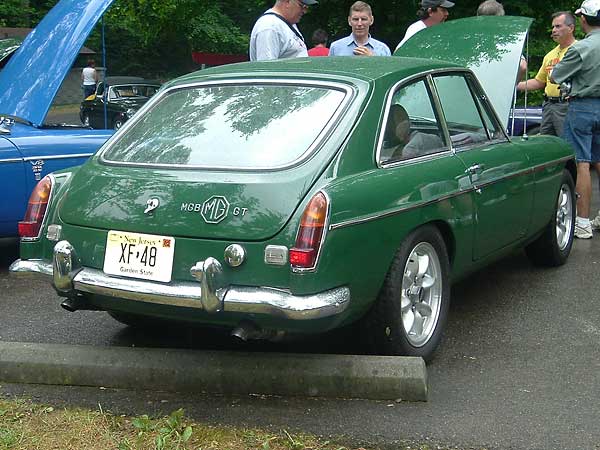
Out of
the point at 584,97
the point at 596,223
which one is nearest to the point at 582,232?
the point at 596,223

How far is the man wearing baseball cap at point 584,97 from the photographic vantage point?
693 centimetres

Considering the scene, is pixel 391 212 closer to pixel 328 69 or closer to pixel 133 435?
pixel 328 69

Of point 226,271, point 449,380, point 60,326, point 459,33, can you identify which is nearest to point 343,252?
point 226,271

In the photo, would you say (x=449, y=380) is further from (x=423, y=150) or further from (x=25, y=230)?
(x=25, y=230)

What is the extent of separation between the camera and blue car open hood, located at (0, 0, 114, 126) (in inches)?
251

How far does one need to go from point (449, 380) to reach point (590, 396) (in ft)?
2.08

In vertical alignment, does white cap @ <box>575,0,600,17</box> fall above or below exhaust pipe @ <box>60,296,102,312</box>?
above

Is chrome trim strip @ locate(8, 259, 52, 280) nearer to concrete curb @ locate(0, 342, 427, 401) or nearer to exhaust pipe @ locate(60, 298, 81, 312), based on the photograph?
exhaust pipe @ locate(60, 298, 81, 312)

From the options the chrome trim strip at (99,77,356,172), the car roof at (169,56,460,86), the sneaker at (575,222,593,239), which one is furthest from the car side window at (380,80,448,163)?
the sneaker at (575,222,593,239)

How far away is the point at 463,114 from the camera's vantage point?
497 centimetres

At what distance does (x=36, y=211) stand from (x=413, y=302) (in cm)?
188

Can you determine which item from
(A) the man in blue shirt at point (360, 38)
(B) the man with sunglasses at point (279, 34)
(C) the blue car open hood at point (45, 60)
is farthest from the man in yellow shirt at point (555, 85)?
(C) the blue car open hood at point (45, 60)

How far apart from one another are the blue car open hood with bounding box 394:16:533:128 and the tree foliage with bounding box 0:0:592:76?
1091 cm

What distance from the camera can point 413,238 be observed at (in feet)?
13.1
